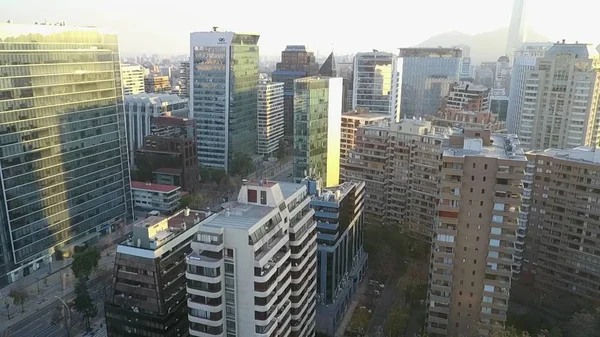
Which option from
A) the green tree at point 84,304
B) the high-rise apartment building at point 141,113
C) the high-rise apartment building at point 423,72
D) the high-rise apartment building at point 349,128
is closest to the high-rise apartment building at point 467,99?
the high-rise apartment building at point 423,72

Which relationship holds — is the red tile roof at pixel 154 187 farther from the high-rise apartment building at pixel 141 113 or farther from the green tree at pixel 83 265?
the high-rise apartment building at pixel 141 113

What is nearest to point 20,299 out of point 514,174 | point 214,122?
point 514,174

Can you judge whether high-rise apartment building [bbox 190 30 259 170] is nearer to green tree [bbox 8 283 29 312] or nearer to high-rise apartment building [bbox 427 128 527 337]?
green tree [bbox 8 283 29 312]

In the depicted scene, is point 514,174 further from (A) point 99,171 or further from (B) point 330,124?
(A) point 99,171

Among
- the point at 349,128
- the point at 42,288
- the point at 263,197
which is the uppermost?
the point at 263,197

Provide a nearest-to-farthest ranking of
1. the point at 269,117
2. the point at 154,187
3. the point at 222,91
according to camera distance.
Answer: the point at 154,187 < the point at 222,91 < the point at 269,117

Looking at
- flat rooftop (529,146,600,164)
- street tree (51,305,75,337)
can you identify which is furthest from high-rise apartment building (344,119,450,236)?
street tree (51,305,75,337)

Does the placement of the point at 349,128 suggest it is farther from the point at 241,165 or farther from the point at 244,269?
the point at 244,269

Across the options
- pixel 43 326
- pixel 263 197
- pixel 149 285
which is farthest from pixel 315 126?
pixel 43 326
